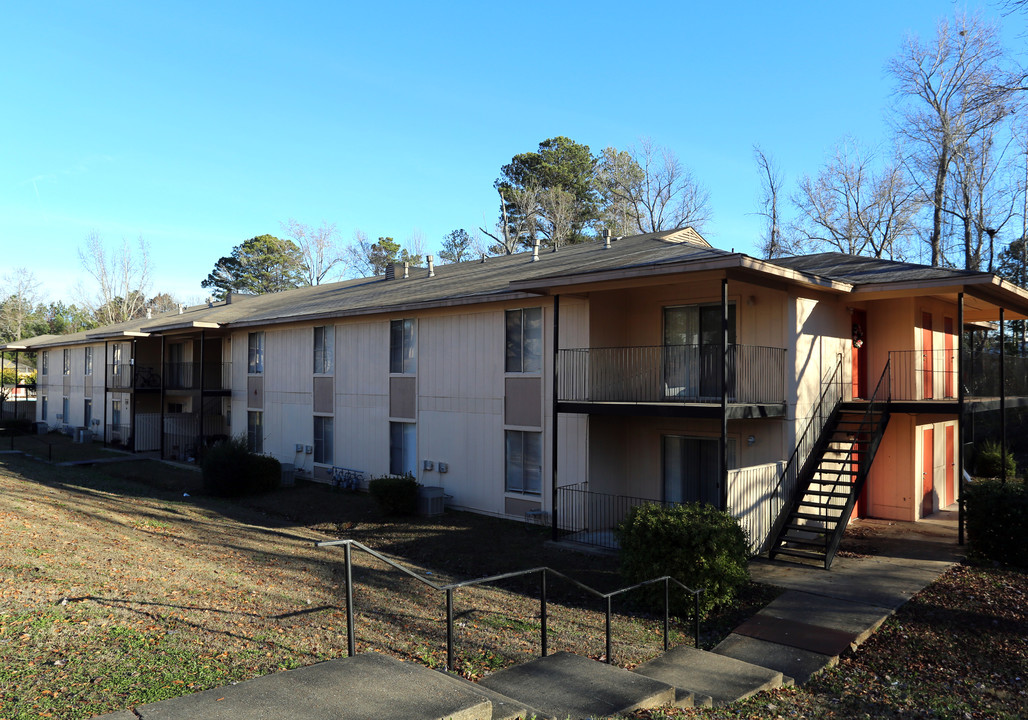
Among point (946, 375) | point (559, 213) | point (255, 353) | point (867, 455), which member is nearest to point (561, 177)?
point (559, 213)

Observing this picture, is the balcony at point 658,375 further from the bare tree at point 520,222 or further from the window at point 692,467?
the bare tree at point 520,222

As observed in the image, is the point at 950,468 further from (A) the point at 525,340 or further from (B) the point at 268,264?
(B) the point at 268,264

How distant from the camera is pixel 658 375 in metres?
15.4

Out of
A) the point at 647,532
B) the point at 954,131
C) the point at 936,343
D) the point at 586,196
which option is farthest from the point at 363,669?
the point at 586,196

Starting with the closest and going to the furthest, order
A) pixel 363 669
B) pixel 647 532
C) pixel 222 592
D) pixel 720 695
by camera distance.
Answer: pixel 363 669
pixel 720 695
pixel 222 592
pixel 647 532

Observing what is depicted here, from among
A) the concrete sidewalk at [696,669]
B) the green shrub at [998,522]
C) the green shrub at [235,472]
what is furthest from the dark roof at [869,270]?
the green shrub at [235,472]

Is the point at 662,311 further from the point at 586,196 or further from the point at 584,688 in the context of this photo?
the point at 586,196

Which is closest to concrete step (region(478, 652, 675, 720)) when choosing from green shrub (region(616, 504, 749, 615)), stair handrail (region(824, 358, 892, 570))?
green shrub (region(616, 504, 749, 615))

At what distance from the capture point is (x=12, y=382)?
5706 cm

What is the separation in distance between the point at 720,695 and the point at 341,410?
16.4 metres

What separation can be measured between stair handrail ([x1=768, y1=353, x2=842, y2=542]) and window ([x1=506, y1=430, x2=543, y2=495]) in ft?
16.8

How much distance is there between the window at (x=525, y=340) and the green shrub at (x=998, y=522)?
28.9 feet

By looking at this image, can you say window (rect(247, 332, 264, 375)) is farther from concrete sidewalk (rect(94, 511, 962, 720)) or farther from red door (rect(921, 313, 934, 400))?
red door (rect(921, 313, 934, 400))

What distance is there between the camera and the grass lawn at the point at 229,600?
A: 5555 millimetres
